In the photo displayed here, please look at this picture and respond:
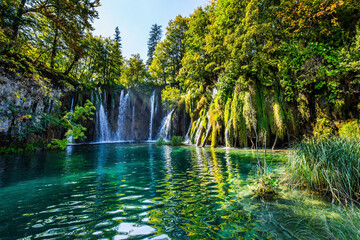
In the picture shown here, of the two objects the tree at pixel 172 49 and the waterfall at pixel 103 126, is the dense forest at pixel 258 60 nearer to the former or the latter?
the tree at pixel 172 49

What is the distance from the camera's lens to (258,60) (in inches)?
450

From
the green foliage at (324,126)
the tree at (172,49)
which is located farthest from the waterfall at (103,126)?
the green foliage at (324,126)

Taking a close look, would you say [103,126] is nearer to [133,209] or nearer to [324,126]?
[133,209]

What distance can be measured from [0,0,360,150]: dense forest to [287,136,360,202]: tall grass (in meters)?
2.72

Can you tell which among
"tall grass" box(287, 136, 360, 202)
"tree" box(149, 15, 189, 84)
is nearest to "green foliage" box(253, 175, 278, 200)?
"tall grass" box(287, 136, 360, 202)

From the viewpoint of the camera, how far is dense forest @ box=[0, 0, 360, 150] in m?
8.67

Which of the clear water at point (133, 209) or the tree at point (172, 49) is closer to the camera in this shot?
the clear water at point (133, 209)

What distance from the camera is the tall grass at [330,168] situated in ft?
9.56

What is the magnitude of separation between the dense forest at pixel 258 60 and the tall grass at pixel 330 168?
272 cm

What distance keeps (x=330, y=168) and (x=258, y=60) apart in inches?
398

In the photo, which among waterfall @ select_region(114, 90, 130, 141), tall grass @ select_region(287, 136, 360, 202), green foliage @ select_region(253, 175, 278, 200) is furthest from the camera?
waterfall @ select_region(114, 90, 130, 141)

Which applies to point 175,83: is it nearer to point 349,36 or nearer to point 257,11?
point 257,11

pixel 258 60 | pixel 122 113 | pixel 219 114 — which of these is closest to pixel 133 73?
pixel 122 113

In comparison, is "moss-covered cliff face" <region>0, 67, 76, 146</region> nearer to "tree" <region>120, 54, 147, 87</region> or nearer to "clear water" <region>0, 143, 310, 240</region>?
"clear water" <region>0, 143, 310, 240</region>
